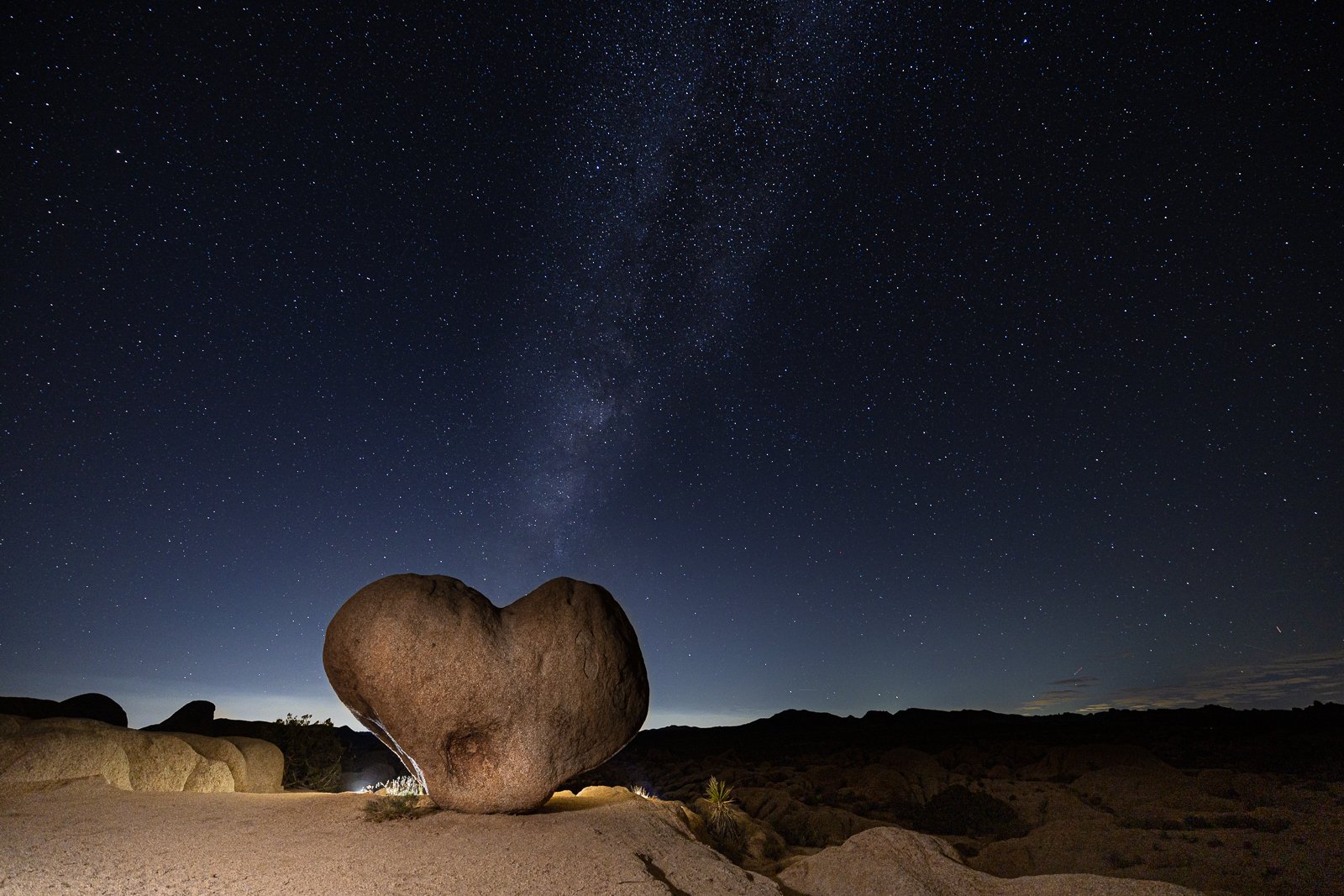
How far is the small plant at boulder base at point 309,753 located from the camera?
14.3 metres

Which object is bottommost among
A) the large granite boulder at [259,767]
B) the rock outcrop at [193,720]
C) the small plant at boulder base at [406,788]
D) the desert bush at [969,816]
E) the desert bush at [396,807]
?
the desert bush at [969,816]

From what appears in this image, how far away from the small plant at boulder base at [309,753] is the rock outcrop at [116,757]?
9.25ft

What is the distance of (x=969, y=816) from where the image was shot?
16062mm

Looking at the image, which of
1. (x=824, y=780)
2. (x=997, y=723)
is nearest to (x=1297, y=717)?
(x=997, y=723)

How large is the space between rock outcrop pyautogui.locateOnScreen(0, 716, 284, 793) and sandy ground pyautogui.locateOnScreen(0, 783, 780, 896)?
0.53m

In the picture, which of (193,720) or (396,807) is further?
(193,720)

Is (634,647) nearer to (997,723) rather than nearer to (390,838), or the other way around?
(390,838)

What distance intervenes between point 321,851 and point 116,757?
5.36 metres

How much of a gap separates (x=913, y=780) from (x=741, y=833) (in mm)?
12536

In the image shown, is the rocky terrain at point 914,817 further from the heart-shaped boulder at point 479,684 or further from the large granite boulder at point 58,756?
the heart-shaped boulder at point 479,684

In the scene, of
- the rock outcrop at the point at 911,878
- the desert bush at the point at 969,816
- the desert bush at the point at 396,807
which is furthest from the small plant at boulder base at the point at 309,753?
the desert bush at the point at 969,816

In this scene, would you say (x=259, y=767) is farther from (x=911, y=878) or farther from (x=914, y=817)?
(x=914, y=817)

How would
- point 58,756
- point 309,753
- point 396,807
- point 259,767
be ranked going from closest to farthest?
point 396,807 → point 58,756 → point 259,767 → point 309,753

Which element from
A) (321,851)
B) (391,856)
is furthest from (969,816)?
(321,851)
